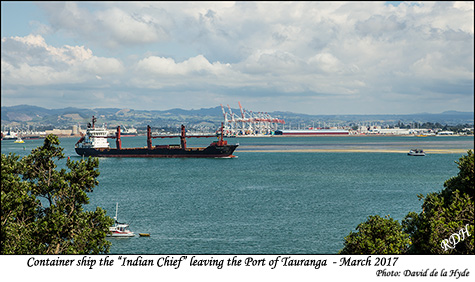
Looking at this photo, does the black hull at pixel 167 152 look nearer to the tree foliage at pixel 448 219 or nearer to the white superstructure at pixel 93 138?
the white superstructure at pixel 93 138

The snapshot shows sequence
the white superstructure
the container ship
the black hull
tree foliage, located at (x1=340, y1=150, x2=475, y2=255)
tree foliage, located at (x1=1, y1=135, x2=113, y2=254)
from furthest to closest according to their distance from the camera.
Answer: the white superstructure → the container ship → the black hull → tree foliage, located at (x1=1, y1=135, x2=113, y2=254) → tree foliage, located at (x1=340, y1=150, x2=475, y2=255)

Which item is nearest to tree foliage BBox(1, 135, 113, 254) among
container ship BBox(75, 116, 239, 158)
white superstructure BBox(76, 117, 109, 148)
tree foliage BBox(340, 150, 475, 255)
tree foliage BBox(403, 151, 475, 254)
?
tree foliage BBox(340, 150, 475, 255)

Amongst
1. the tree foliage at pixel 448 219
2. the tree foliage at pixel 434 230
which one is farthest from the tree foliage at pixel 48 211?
the tree foliage at pixel 448 219

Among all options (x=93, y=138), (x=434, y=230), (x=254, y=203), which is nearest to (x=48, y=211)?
(x=434, y=230)

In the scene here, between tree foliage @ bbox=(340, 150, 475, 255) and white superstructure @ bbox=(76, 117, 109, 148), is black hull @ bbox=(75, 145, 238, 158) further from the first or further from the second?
tree foliage @ bbox=(340, 150, 475, 255)

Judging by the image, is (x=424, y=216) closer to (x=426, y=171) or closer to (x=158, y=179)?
(x=158, y=179)

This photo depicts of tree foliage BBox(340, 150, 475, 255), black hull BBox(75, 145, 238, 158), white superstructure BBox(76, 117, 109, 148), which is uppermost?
tree foliage BBox(340, 150, 475, 255)
